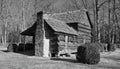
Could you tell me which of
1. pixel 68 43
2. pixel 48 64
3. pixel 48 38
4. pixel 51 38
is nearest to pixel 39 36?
pixel 48 38

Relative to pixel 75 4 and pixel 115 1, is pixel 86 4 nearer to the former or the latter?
pixel 75 4

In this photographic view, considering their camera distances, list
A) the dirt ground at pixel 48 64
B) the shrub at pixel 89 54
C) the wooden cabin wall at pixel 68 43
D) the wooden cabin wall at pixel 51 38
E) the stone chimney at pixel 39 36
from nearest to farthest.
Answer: the dirt ground at pixel 48 64, the shrub at pixel 89 54, the stone chimney at pixel 39 36, the wooden cabin wall at pixel 51 38, the wooden cabin wall at pixel 68 43

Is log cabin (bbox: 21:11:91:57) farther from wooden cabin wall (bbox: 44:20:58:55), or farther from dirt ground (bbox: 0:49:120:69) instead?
dirt ground (bbox: 0:49:120:69)

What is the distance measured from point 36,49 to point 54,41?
244cm

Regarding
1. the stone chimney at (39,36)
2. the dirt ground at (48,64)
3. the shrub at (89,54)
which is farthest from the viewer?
the stone chimney at (39,36)

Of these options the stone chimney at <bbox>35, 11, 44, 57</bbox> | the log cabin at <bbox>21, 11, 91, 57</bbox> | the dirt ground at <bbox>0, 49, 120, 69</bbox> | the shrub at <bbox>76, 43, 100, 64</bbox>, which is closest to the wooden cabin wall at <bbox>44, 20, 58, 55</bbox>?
the log cabin at <bbox>21, 11, 91, 57</bbox>

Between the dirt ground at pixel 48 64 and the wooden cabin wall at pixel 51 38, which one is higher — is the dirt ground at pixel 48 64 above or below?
below

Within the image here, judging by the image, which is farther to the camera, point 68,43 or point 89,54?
point 68,43

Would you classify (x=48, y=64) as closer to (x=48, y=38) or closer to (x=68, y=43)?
(x=48, y=38)

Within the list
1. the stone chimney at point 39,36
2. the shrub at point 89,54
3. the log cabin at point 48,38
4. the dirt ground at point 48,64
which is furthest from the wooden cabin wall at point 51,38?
the shrub at point 89,54

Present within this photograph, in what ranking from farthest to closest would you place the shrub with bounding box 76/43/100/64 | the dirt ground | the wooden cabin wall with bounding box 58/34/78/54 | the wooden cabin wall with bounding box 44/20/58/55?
the wooden cabin wall with bounding box 58/34/78/54 < the wooden cabin wall with bounding box 44/20/58/55 < the shrub with bounding box 76/43/100/64 < the dirt ground

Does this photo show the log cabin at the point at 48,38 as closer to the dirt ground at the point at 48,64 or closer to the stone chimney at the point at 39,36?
the stone chimney at the point at 39,36

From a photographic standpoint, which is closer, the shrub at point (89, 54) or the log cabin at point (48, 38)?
the shrub at point (89, 54)

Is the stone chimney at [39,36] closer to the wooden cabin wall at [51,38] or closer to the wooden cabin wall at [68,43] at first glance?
the wooden cabin wall at [51,38]
